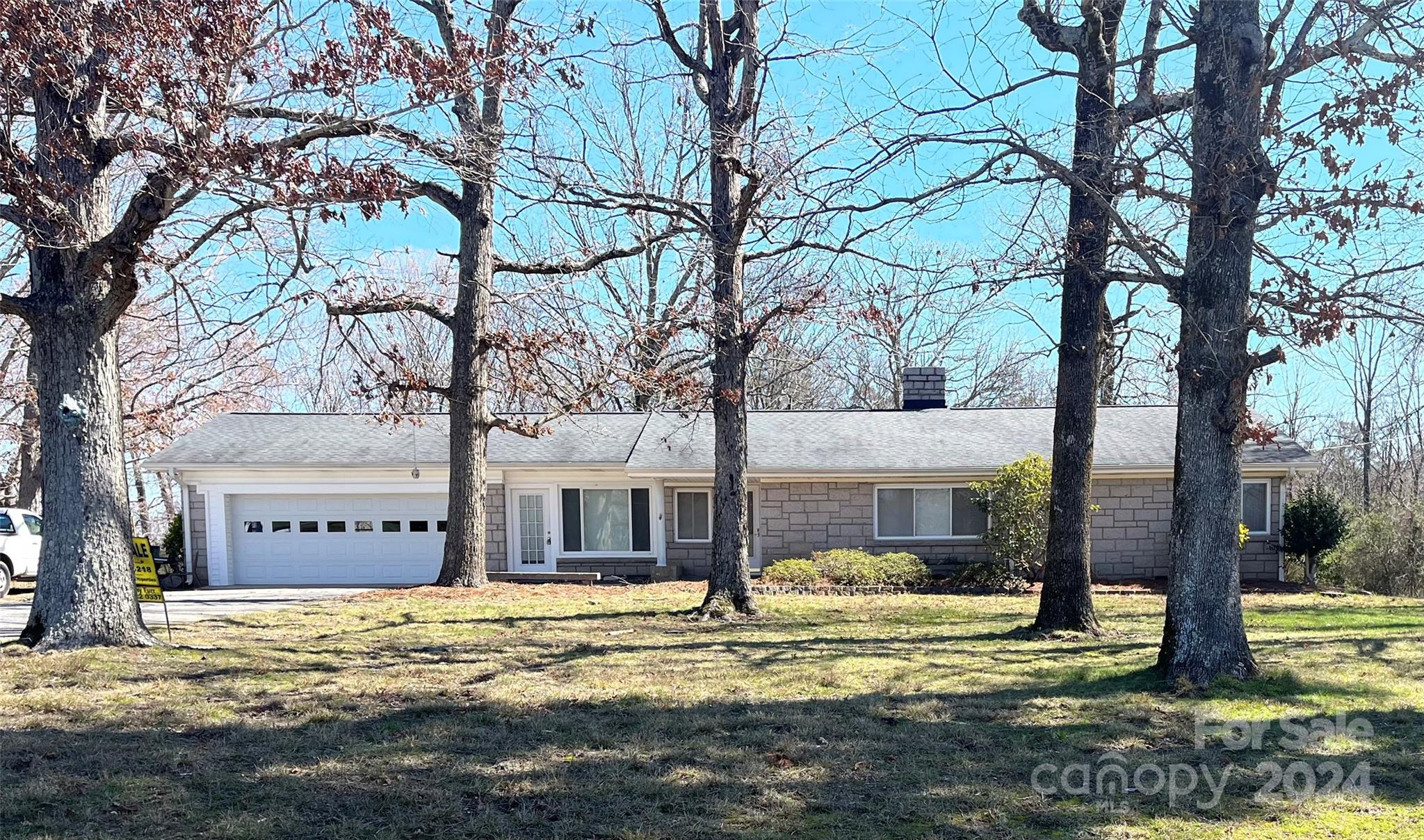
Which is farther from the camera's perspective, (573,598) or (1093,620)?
(573,598)

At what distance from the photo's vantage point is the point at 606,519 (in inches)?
711

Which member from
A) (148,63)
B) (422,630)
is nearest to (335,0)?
(148,63)

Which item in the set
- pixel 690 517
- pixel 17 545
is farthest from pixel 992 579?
pixel 17 545

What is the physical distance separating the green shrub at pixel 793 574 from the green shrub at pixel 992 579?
8.29 feet

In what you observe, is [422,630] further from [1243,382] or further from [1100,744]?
[1243,382]

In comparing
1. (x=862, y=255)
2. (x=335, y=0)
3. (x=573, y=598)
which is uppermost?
(x=335, y=0)

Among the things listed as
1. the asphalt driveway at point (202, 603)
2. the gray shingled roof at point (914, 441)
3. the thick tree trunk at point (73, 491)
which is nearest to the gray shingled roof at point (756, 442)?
the gray shingled roof at point (914, 441)

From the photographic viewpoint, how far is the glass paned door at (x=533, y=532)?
17828mm

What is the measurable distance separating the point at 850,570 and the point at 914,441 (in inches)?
156

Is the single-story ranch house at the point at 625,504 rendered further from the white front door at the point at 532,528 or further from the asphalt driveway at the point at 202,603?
the asphalt driveway at the point at 202,603

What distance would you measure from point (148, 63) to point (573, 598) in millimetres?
8956

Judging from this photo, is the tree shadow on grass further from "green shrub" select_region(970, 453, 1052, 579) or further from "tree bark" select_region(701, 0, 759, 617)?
"green shrub" select_region(970, 453, 1052, 579)

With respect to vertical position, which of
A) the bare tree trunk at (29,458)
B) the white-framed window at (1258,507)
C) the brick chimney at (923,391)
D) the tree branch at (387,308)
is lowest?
the white-framed window at (1258,507)

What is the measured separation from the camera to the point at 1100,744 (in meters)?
5.55
